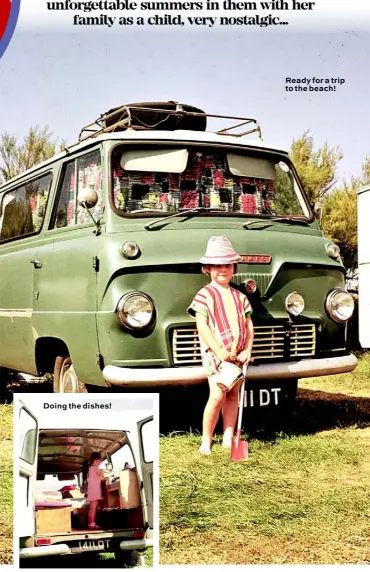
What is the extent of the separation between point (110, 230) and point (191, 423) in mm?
1086

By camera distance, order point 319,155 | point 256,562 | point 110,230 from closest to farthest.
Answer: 1. point 256,562
2. point 110,230
3. point 319,155

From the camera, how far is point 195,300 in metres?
3.41

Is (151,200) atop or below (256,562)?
atop

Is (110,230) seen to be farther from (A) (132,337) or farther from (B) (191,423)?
(B) (191,423)

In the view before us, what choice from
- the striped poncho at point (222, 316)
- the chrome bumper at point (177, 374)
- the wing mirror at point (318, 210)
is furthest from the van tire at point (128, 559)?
the wing mirror at point (318, 210)

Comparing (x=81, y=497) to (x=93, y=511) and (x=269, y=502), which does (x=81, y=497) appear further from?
(x=269, y=502)

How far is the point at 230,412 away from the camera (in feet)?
11.0

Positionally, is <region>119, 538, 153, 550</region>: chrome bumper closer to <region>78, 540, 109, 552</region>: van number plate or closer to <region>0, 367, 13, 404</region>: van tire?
<region>78, 540, 109, 552</region>: van number plate

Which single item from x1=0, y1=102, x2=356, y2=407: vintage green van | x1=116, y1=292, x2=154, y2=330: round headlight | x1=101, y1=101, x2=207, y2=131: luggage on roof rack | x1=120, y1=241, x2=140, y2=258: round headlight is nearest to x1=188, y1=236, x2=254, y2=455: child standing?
x1=0, y1=102, x2=356, y2=407: vintage green van

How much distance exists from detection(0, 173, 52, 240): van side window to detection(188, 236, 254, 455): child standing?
1486 mm

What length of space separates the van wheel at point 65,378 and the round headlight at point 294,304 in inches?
47.0

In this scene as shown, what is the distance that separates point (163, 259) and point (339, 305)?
41.8 inches

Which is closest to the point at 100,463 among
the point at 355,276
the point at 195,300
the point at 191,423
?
the point at 191,423

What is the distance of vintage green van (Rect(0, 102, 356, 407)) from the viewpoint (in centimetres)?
347
